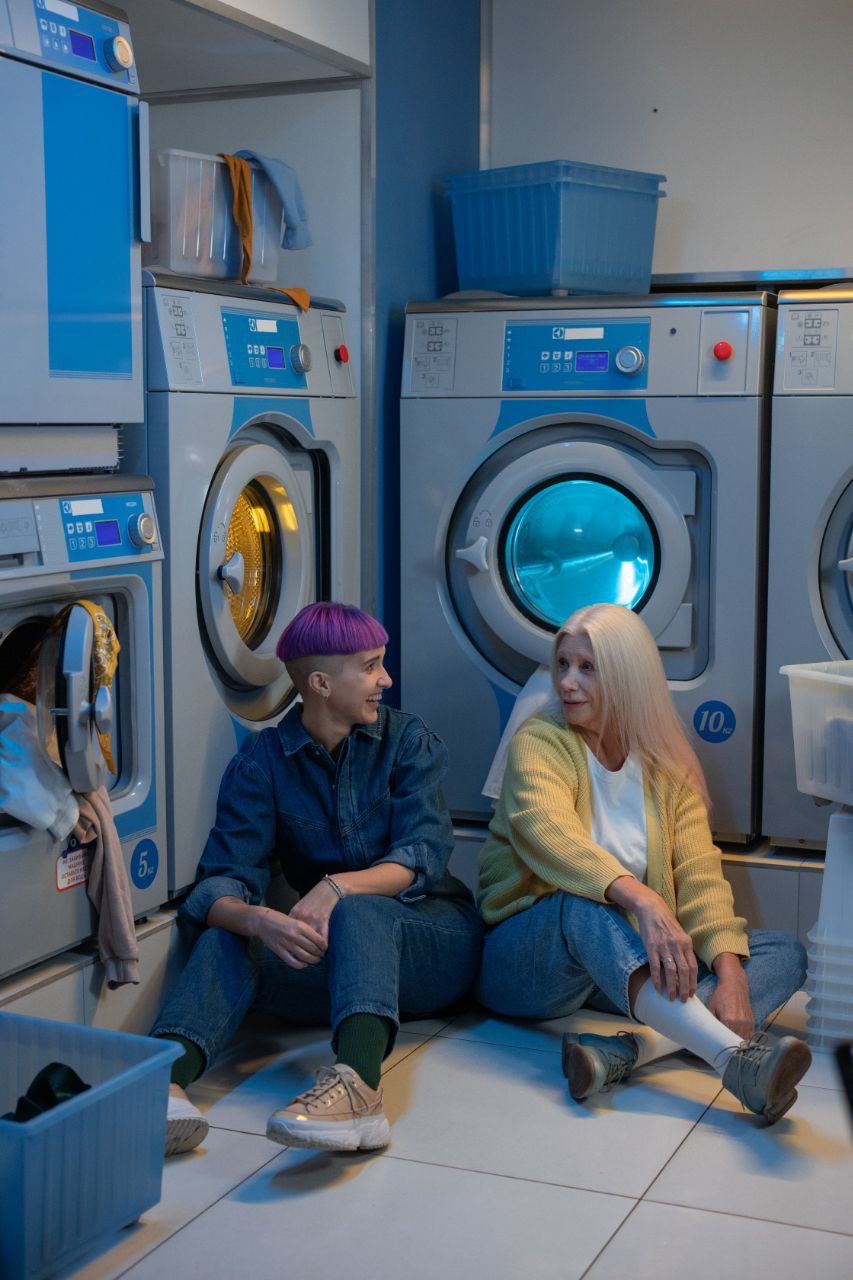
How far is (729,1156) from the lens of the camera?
2.31 meters

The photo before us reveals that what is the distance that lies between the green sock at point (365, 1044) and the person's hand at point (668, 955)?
447 mm

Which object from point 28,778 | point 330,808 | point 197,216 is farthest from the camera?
point 197,216

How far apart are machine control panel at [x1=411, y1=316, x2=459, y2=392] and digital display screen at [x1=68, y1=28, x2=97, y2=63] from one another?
1.08 meters

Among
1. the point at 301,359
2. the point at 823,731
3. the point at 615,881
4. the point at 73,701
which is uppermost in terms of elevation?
the point at 301,359

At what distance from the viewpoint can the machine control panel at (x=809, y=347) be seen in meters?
3.10

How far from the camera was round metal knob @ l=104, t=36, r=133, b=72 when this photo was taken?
2498 millimetres

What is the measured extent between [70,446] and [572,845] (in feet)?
3.55

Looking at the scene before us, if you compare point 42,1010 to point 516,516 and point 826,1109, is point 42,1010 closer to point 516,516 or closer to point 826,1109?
point 826,1109

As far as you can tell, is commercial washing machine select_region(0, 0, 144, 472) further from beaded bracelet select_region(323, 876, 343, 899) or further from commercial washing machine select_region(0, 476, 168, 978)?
beaded bracelet select_region(323, 876, 343, 899)

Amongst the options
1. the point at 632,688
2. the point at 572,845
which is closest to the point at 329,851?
the point at 572,845

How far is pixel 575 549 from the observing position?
3.36m

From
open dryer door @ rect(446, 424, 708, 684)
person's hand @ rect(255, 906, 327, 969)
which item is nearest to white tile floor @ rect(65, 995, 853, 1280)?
person's hand @ rect(255, 906, 327, 969)

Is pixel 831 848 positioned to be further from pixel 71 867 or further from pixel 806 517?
pixel 71 867

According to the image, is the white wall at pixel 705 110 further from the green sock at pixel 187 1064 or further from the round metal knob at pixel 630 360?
the green sock at pixel 187 1064
